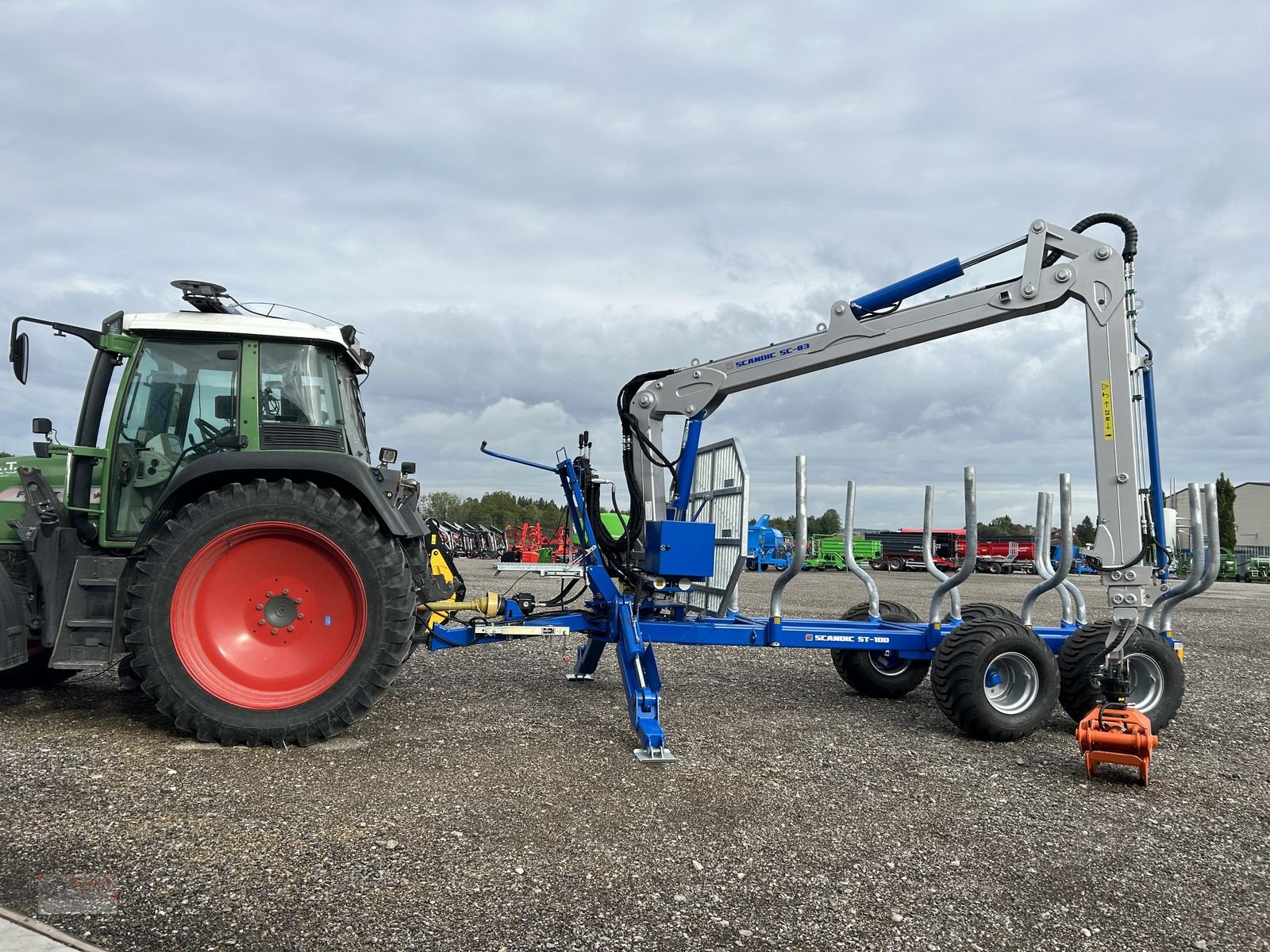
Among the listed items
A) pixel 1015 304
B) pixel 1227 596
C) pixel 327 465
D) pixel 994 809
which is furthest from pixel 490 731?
pixel 1227 596

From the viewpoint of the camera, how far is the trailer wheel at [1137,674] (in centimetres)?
641

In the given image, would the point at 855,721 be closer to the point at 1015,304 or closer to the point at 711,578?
the point at 711,578

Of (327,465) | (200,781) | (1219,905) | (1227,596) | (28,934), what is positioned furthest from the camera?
(1227,596)

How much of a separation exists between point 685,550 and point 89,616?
3832mm

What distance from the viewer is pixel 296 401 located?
19.7 ft

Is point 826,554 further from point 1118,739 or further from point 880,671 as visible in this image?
point 1118,739

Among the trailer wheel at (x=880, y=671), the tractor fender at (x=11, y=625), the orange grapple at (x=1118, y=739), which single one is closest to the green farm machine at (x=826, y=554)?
the trailer wheel at (x=880, y=671)

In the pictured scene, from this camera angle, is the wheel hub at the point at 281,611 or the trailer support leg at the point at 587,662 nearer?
the wheel hub at the point at 281,611

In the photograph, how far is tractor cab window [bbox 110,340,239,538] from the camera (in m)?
5.82

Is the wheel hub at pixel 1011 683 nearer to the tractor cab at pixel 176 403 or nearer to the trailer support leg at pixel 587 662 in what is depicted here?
the trailer support leg at pixel 587 662

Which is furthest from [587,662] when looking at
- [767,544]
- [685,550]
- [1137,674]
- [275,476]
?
[767,544]

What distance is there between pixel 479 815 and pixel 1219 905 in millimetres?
3162

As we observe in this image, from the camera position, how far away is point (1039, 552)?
300 inches

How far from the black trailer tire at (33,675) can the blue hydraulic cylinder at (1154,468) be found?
7893 mm
